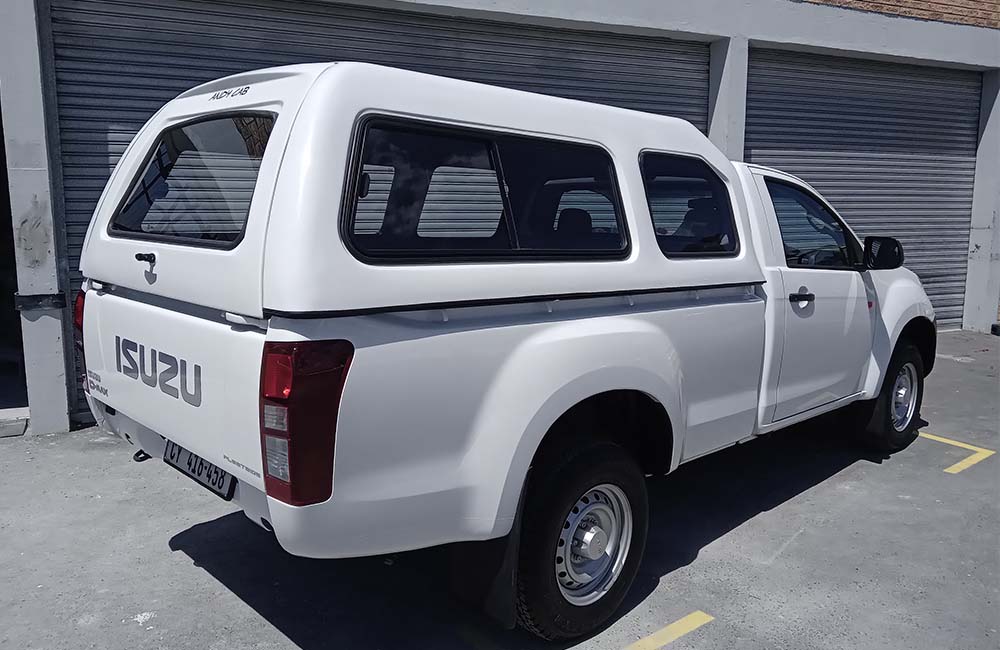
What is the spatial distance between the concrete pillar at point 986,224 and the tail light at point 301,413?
1147 cm

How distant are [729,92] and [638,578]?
6641 mm

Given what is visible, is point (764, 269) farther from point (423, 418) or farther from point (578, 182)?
point (423, 418)

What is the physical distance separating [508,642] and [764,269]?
225 cm

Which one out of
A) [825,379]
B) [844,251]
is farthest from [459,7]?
[825,379]

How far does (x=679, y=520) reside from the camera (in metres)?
4.52

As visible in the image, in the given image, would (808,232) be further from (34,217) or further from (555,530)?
(34,217)

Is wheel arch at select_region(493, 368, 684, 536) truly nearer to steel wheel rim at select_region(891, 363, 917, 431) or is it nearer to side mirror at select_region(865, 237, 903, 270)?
side mirror at select_region(865, 237, 903, 270)

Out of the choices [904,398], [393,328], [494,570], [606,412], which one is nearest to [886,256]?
[904,398]

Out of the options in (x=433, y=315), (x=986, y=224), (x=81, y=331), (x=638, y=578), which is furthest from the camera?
(x=986, y=224)

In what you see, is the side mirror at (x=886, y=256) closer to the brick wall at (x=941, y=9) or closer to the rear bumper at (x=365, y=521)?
the rear bumper at (x=365, y=521)

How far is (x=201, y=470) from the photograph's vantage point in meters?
2.89

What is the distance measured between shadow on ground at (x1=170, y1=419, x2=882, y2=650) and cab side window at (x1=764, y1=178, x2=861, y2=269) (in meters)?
1.48

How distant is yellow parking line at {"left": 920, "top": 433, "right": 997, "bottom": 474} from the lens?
5.50 meters

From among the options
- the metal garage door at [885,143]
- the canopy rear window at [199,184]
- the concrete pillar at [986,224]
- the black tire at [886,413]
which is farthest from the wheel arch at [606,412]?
the concrete pillar at [986,224]
